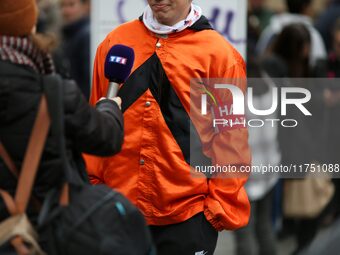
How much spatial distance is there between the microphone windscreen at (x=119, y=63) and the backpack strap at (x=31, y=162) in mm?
603

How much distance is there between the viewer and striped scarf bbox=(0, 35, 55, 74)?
13.6ft

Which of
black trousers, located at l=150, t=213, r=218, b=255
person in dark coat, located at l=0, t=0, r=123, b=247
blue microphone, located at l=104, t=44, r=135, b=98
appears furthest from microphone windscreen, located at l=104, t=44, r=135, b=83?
black trousers, located at l=150, t=213, r=218, b=255

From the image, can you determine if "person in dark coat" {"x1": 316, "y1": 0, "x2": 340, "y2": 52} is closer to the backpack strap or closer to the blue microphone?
the blue microphone

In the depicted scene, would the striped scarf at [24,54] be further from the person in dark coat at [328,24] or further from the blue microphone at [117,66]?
the person in dark coat at [328,24]

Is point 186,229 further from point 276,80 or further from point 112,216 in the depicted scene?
point 276,80

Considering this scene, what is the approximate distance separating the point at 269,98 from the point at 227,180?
2.19 meters

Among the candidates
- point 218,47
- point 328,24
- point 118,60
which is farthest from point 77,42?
point 118,60

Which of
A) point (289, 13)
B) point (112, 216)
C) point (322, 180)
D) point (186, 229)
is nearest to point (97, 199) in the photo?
point (112, 216)

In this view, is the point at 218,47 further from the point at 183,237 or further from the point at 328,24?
the point at 328,24

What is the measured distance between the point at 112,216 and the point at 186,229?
1096mm

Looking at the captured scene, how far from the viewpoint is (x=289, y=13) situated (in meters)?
10.5

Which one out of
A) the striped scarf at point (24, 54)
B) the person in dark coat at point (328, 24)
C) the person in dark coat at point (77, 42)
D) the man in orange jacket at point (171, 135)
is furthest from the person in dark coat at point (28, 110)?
the person in dark coat at point (328, 24)

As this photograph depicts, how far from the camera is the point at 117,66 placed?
15.2 feet

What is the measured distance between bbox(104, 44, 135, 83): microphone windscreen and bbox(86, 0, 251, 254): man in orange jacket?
45cm
